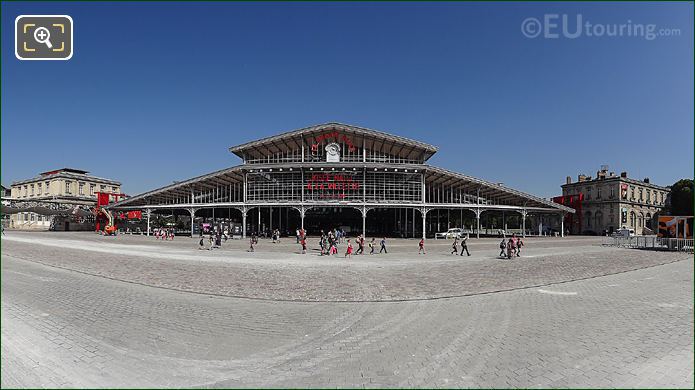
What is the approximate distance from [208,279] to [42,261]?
10.6 m

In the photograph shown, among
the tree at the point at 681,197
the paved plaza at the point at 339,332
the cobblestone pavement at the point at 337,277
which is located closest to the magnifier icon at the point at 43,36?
the paved plaza at the point at 339,332

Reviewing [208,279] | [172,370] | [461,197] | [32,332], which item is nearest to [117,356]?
[172,370]

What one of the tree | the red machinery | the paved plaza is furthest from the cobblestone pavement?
the tree

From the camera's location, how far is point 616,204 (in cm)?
6900

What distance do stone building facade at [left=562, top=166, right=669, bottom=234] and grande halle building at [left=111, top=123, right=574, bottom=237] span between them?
28551 mm

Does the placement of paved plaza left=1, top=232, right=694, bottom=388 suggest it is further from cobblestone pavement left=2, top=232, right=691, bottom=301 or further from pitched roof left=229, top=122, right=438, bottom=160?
pitched roof left=229, top=122, right=438, bottom=160

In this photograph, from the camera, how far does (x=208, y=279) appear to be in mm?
12477

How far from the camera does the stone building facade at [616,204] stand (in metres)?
69.2

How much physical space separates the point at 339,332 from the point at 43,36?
21.6ft

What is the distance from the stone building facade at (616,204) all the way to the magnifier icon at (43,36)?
274ft

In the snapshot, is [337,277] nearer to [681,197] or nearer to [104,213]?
[104,213]

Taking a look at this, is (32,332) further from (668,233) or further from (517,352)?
(668,233)

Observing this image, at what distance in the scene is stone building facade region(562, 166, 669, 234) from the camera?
69250mm

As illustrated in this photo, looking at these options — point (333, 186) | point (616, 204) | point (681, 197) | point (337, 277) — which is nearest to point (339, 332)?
point (337, 277)
